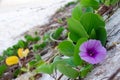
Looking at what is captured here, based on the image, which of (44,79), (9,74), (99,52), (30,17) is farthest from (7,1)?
(99,52)

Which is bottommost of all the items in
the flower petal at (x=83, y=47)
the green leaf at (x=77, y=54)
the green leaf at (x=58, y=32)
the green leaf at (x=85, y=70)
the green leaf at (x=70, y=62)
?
the green leaf at (x=58, y=32)

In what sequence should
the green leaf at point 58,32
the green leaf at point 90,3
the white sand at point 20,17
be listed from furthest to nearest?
the white sand at point 20,17 < the green leaf at point 58,32 < the green leaf at point 90,3

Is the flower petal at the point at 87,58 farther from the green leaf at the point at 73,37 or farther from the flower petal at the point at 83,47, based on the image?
the green leaf at the point at 73,37

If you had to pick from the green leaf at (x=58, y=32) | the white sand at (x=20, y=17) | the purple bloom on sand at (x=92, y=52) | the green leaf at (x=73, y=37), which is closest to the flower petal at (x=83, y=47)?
the purple bloom on sand at (x=92, y=52)

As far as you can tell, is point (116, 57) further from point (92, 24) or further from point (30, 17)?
point (30, 17)

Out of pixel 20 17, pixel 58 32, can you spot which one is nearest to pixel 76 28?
pixel 58 32

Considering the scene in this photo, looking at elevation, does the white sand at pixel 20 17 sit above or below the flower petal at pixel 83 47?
below
